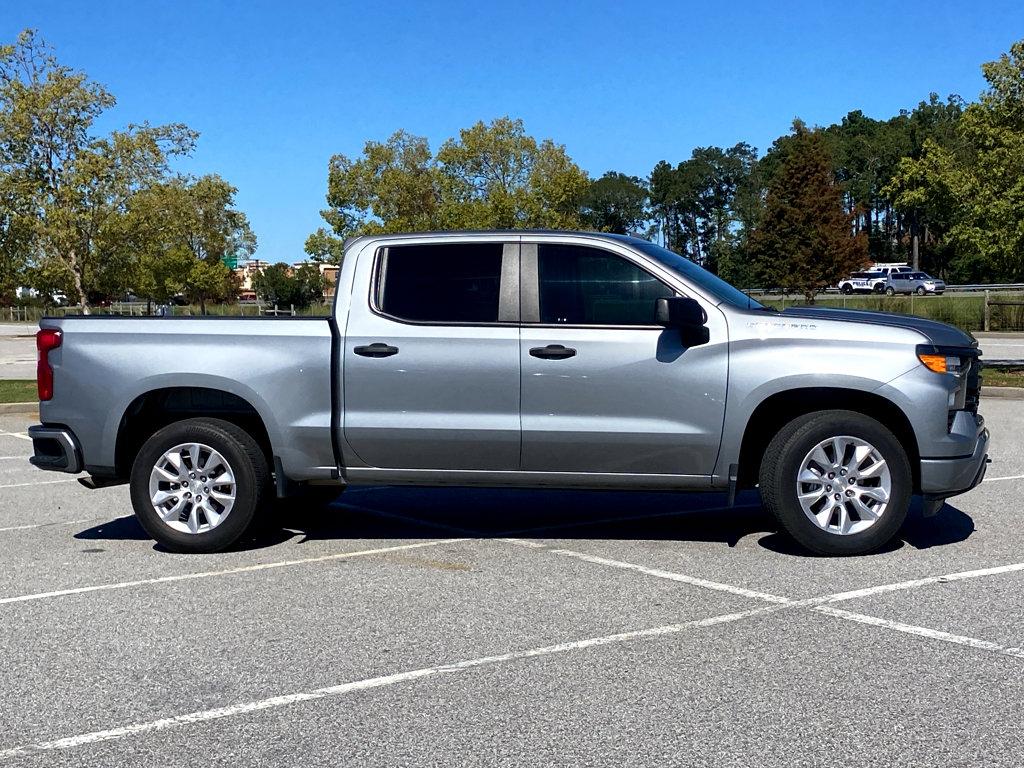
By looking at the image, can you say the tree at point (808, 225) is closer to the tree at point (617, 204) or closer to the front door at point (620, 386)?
the tree at point (617, 204)

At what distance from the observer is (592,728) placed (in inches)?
161

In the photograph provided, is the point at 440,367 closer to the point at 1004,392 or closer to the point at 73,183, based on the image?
the point at 1004,392

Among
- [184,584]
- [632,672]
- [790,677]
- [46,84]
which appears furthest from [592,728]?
Result: [46,84]

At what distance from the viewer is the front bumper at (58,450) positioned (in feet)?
23.6

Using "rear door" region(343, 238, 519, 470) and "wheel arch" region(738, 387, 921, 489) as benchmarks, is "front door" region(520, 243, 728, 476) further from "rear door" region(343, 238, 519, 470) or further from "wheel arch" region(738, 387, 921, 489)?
"wheel arch" region(738, 387, 921, 489)

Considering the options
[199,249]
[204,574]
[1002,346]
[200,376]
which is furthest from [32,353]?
[199,249]

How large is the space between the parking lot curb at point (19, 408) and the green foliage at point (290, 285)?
68.3 metres

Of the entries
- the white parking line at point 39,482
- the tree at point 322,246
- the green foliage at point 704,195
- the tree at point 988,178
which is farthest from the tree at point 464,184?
the green foliage at point 704,195

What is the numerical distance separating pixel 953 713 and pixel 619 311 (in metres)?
3.24

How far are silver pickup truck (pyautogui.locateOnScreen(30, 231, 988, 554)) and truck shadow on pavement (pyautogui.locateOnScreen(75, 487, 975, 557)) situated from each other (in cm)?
50

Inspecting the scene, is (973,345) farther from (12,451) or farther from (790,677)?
(12,451)

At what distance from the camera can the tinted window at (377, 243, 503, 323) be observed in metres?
6.98

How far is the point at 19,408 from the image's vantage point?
1675cm

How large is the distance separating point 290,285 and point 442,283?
90.4 metres
